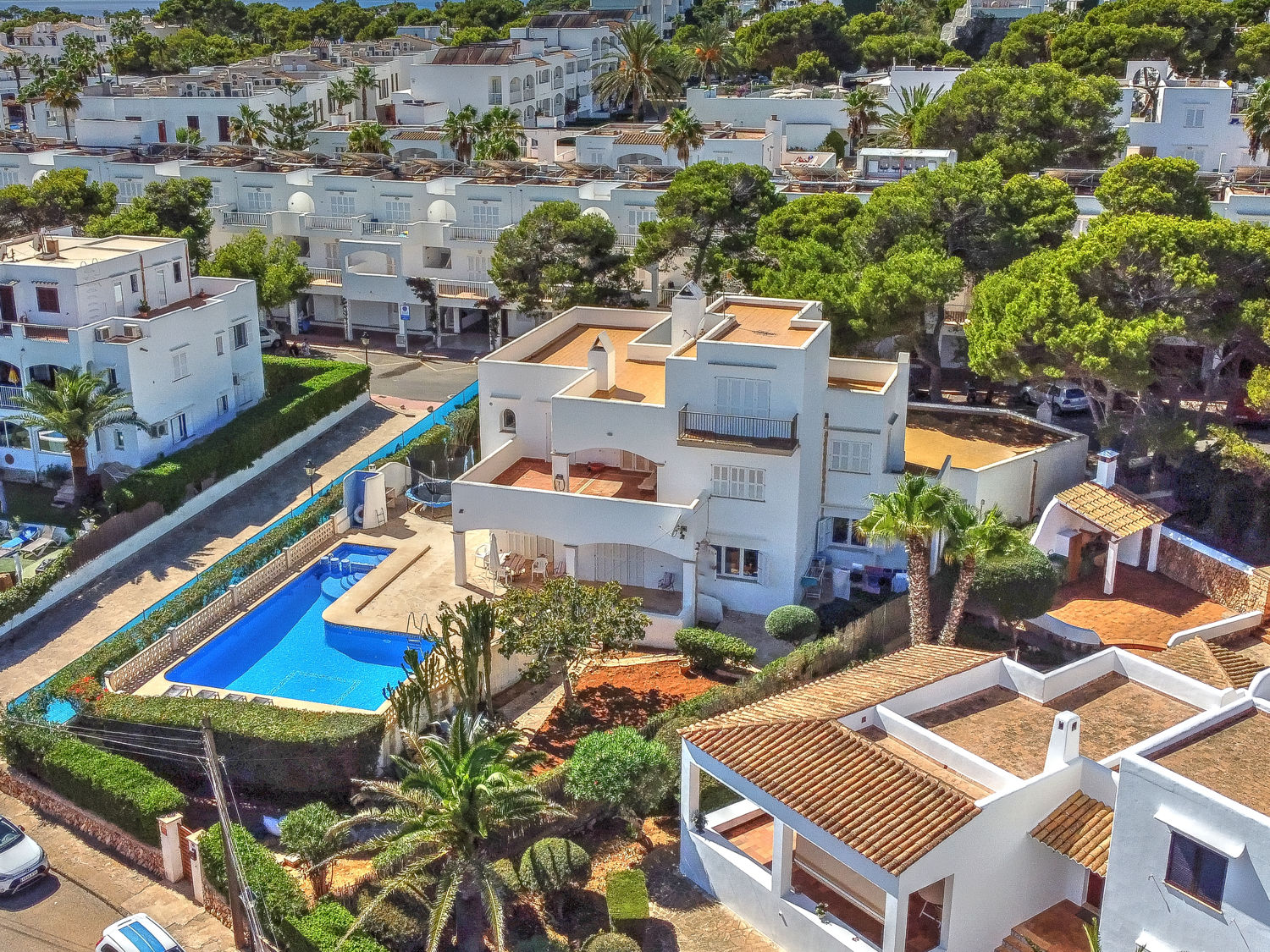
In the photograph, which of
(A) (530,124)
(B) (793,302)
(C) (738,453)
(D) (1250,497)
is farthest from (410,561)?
(A) (530,124)

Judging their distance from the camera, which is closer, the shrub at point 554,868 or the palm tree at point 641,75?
the shrub at point 554,868

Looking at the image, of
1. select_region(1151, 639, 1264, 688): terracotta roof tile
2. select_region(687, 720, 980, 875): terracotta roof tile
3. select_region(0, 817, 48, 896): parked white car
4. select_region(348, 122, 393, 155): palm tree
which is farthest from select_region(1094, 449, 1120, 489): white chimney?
select_region(348, 122, 393, 155): palm tree

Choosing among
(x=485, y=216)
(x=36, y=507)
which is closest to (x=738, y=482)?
(x=36, y=507)

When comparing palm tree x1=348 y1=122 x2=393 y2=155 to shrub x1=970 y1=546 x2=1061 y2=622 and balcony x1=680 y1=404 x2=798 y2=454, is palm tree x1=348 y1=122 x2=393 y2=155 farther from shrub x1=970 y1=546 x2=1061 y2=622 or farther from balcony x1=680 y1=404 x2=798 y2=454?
shrub x1=970 y1=546 x2=1061 y2=622

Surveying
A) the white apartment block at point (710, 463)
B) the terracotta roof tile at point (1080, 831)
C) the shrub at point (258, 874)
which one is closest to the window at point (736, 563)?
the white apartment block at point (710, 463)

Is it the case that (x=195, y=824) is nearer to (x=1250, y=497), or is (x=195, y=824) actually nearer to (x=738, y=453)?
(x=738, y=453)

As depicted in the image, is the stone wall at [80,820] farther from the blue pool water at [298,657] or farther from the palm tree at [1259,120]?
the palm tree at [1259,120]
